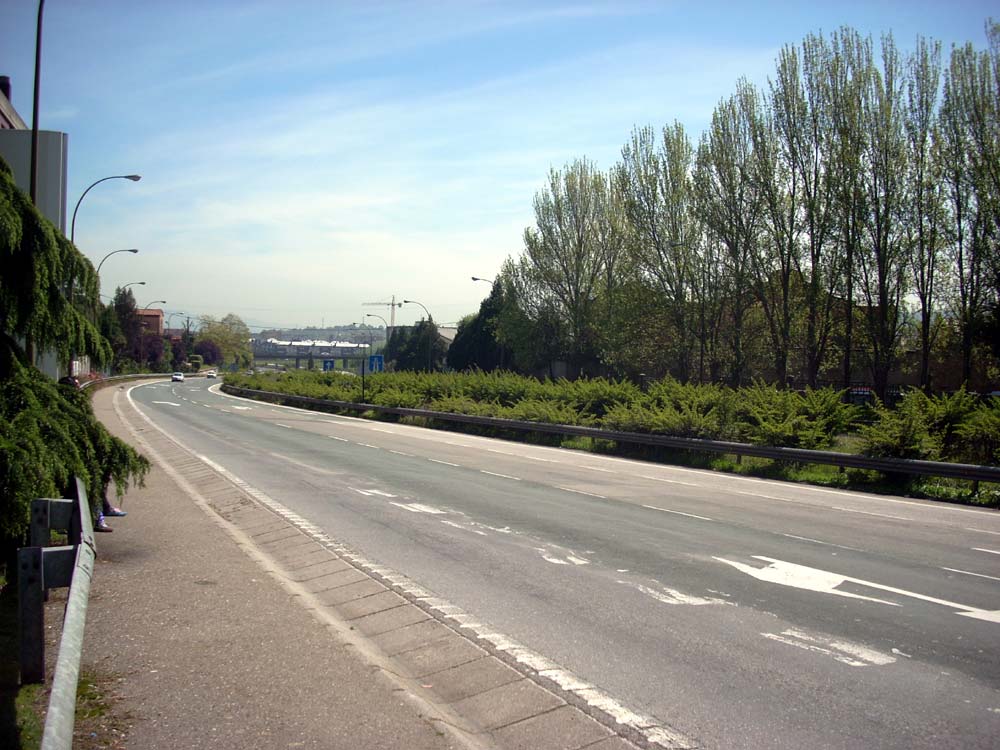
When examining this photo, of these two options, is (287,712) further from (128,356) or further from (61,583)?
(128,356)

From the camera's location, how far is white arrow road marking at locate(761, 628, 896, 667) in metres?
6.03

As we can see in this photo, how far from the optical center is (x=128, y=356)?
94.4m

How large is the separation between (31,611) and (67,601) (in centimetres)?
29

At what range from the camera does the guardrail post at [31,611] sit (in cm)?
416

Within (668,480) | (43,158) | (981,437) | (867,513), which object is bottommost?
(668,480)

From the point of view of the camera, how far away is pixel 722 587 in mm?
8164

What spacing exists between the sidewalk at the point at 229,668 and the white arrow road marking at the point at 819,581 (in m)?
4.65

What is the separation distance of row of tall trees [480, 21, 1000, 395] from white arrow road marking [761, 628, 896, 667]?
34.2m

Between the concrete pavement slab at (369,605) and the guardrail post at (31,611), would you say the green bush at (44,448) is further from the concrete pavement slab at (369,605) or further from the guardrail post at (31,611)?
the concrete pavement slab at (369,605)

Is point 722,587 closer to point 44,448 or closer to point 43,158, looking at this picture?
point 44,448

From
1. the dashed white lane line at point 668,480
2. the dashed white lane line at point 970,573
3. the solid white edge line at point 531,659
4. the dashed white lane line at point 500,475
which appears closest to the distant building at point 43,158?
the dashed white lane line at point 500,475

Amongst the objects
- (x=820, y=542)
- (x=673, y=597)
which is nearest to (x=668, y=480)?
(x=820, y=542)

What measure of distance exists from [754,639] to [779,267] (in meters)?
38.2

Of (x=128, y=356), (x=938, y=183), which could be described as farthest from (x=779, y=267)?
(x=128, y=356)
